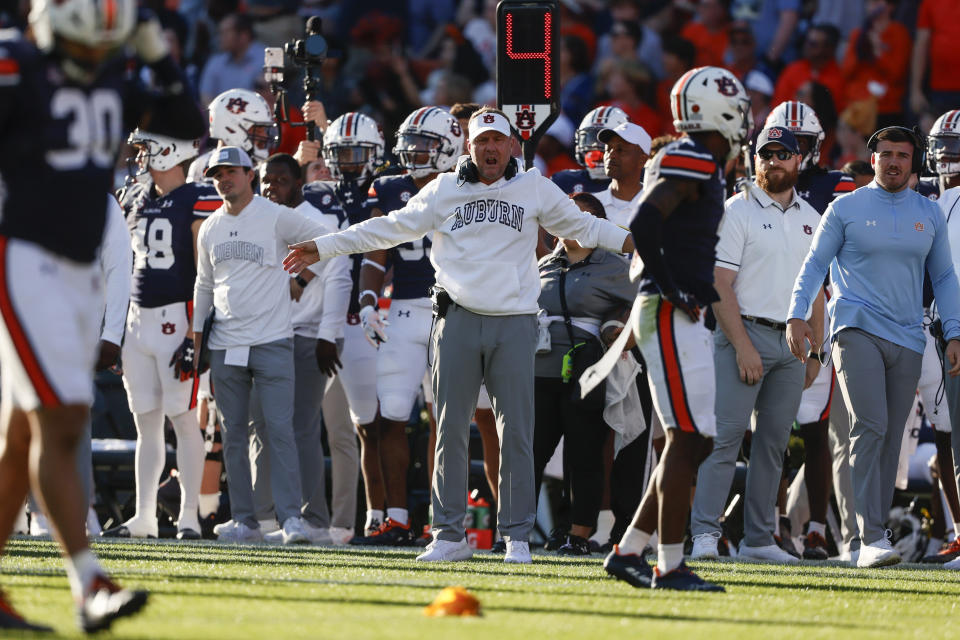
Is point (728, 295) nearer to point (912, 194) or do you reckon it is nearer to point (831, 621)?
point (912, 194)

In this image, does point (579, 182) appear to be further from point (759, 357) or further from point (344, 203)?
point (759, 357)

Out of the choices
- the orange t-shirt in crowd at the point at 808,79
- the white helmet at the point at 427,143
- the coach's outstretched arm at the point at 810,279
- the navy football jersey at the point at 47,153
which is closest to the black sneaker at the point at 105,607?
the navy football jersey at the point at 47,153

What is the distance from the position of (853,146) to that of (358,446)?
5.17m

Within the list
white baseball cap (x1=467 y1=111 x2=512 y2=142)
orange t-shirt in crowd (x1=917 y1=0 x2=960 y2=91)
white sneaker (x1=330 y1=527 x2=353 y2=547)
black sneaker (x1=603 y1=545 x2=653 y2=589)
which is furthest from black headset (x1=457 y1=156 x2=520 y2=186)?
orange t-shirt in crowd (x1=917 y1=0 x2=960 y2=91)

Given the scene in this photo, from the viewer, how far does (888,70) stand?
14719mm

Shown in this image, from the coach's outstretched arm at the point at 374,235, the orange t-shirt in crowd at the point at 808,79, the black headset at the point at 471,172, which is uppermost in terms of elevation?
the orange t-shirt in crowd at the point at 808,79

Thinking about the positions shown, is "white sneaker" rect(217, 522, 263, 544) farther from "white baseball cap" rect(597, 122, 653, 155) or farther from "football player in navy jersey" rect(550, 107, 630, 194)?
"white baseball cap" rect(597, 122, 653, 155)

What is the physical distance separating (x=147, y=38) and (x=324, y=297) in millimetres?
4859

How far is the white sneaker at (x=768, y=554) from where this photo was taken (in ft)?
29.8

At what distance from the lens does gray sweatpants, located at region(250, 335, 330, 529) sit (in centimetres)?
1036

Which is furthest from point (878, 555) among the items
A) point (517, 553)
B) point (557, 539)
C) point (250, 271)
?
point (250, 271)

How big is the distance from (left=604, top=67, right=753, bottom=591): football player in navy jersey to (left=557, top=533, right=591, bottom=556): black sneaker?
2.40 metres

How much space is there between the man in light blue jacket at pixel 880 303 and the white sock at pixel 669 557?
2117 mm

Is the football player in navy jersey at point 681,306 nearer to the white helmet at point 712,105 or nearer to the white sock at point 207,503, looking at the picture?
the white helmet at point 712,105
